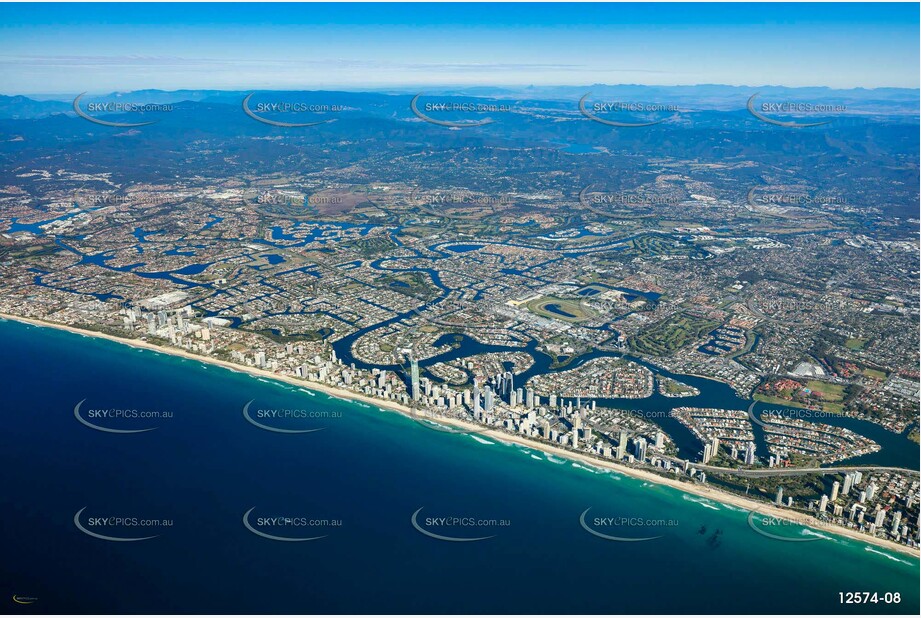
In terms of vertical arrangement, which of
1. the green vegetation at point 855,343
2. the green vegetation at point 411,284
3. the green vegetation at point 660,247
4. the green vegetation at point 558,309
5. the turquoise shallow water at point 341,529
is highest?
the green vegetation at point 660,247

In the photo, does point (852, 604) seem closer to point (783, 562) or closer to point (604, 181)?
point (783, 562)

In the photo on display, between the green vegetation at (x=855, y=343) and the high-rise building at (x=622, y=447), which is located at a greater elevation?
the green vegetation at (x=855, y=343)

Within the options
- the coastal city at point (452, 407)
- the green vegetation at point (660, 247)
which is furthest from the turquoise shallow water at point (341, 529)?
the green vegetation at point (660, 247)

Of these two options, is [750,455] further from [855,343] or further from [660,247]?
[660,247]

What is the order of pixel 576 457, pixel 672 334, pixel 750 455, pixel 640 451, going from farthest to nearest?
1. pixel 672 334
2. pixel 576 457
3. pixel 640 451
4. pixel 750 455

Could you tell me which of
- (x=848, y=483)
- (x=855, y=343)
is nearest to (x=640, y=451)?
(x=848, y=483)

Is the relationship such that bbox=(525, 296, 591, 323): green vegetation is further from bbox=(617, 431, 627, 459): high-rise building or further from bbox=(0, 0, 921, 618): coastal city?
Result: bbox=(617, 431, 627, 459): high-rise building

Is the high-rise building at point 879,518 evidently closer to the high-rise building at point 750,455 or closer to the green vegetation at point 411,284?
the high-rise building at point 750,455
